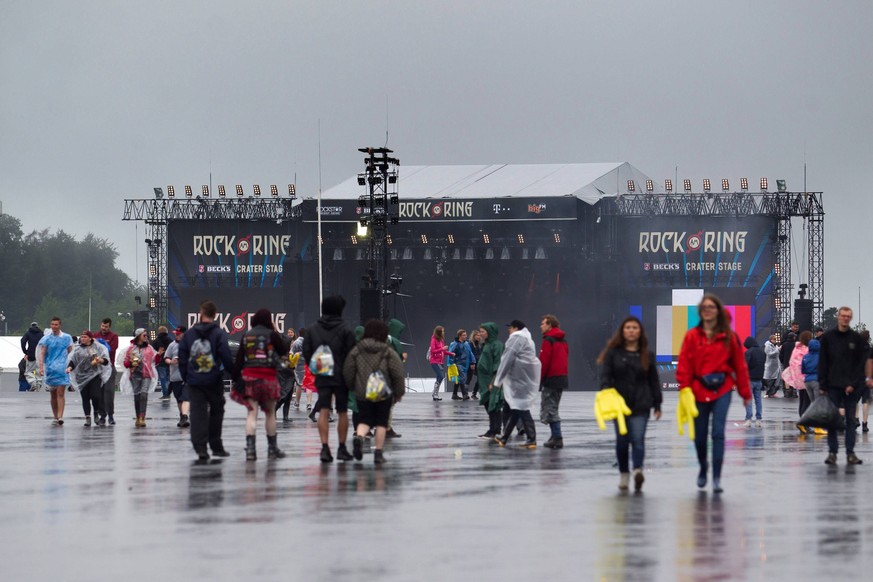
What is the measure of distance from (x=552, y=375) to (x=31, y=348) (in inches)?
872

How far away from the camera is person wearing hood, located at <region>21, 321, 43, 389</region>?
121ft

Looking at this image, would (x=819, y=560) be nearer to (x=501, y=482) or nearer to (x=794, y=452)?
(x=501, y=482)

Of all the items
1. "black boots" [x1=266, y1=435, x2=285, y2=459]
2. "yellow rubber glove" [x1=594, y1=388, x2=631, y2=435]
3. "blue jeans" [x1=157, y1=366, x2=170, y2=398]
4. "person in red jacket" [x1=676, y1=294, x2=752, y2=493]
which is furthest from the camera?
"blue jeans" [x1=157, y1=366, x2=170, y2=398]

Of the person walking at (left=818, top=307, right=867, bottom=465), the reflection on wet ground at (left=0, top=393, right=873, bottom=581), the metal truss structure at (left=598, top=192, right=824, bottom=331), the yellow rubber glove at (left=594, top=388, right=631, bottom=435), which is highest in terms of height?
the metal truss structure at (left=598, top=192, right=824, bottom=331)

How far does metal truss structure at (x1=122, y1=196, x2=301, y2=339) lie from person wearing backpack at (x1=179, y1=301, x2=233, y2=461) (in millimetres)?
42098

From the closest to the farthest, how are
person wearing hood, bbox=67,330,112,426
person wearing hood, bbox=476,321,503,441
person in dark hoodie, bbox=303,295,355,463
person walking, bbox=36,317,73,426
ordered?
1. person in dark hoodie, bbox=303,295,355,463
2. person wearing hood, bbox=476,321,503,441
3. person wearing hood, bbox=67,330,112,426
4. person walking, bbox=36,317,73,426

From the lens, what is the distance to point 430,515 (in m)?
10.9

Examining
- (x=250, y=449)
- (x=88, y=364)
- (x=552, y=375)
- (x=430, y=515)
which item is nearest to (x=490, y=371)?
(x=552, y=375)

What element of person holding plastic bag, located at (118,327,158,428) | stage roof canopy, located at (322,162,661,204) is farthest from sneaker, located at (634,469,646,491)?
stage roof canopy, located at (322,162,661,204)

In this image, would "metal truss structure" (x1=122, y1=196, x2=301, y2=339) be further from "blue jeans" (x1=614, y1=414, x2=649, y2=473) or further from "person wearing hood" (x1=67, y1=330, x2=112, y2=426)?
"blue jeans" (x1=614, y1=414, x2=649, y2=473)

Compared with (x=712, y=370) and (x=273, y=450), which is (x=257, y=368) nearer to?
(x=273, y=450)

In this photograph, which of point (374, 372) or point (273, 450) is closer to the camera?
point (374, 372)

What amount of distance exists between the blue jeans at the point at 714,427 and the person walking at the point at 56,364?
503 inches

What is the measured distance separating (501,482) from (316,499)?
219cm
